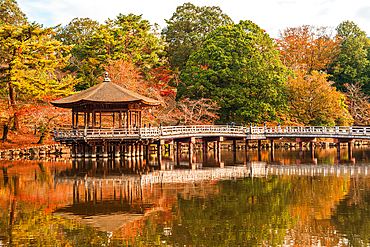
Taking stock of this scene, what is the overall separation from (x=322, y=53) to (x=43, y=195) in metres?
59.1

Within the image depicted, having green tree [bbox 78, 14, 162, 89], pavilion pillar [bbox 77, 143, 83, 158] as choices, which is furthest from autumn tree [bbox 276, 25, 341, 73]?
pavilion pillar [bbox 77, 143, 83, 158]

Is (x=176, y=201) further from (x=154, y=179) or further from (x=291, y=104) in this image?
(x=291, y=104)

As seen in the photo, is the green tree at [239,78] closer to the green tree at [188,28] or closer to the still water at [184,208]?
the green tree at [188,28]

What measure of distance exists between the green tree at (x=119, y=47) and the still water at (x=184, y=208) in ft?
94.1

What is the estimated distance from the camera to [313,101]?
48.8 m

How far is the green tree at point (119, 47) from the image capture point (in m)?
53.2

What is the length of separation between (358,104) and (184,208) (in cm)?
5461

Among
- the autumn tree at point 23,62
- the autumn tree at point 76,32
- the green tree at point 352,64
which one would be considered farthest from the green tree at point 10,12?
the green tree at point 352,64

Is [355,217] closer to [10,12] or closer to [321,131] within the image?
[321,131]

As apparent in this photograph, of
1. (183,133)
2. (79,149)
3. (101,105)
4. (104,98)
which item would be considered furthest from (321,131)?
(79,149)

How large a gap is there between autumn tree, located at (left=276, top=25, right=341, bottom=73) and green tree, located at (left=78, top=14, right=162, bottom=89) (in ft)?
73.6

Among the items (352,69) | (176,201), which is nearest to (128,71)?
(176,201)

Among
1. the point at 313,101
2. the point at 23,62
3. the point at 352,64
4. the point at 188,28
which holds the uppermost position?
the point at 188,28

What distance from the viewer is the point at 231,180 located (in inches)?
904
